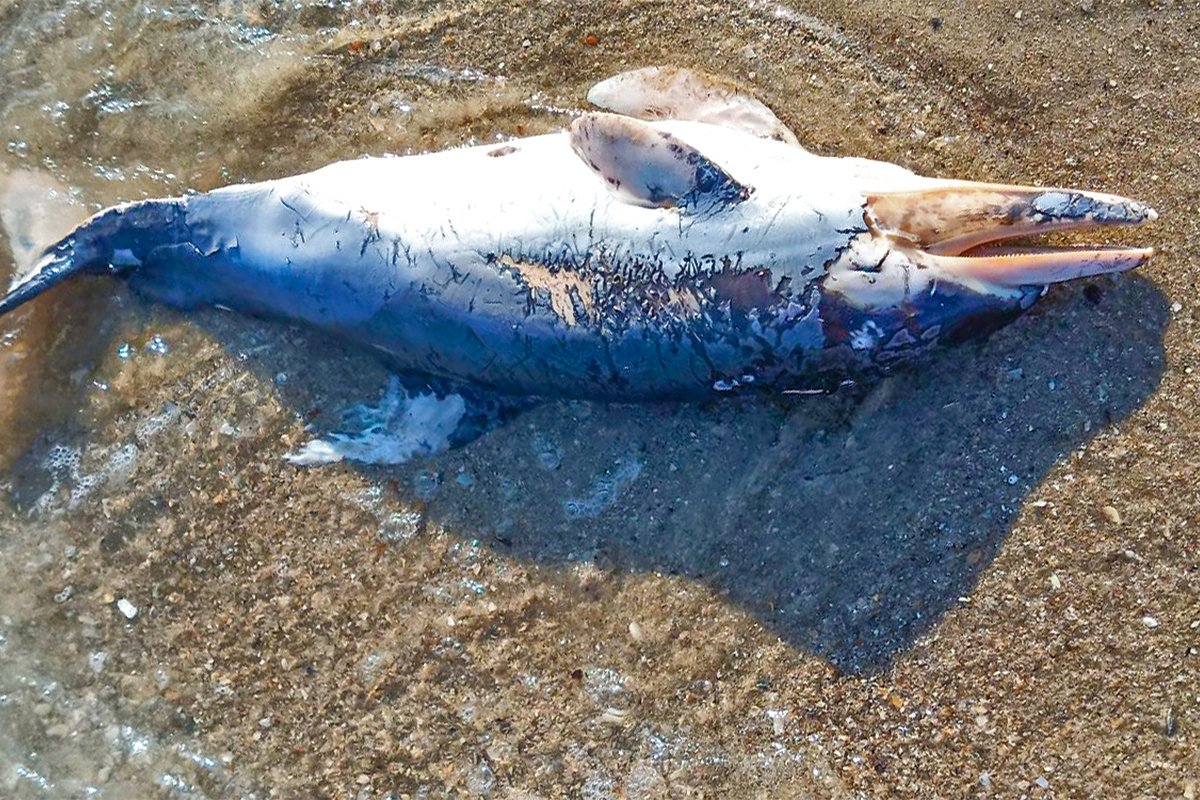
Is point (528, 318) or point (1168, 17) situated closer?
point (528, 318)

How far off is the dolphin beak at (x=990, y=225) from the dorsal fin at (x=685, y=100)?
958 millimetres

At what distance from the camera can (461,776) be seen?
4562 mm

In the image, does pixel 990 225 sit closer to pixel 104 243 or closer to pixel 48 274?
pixel 104 243

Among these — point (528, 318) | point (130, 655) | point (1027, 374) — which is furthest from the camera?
point (130, 655)

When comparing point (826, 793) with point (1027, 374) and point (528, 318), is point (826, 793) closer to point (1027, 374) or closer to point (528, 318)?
point (1027, 374)

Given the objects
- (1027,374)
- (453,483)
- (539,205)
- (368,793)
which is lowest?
(368,793)

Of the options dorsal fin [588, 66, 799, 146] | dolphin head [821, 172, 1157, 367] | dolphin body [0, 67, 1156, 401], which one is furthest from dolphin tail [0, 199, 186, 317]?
dolphin head [821, 172, 1157, 367]

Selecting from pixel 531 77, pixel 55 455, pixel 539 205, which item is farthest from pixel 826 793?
pixel 55 455

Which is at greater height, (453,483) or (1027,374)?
(1027,374)

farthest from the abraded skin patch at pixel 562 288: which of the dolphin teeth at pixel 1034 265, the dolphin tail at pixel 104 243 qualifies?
the dolphin tail at pixel 104 243

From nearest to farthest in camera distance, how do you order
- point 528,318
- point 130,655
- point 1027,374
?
1. point 528,318
2. point 1027,374
3. point 130,655

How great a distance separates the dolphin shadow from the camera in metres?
4.39

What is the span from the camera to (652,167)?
154 inches

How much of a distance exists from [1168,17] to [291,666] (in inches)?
224
